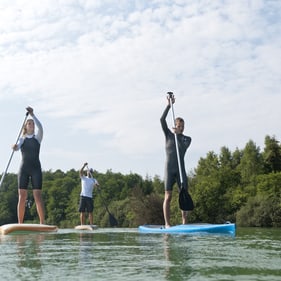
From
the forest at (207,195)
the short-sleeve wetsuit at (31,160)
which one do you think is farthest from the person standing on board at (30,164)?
the forest at (207,195)

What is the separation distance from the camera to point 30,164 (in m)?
9.05

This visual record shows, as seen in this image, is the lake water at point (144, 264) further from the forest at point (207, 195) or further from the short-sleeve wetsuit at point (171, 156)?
the forest at point (207, 195)

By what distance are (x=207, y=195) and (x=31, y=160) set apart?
39219 mm

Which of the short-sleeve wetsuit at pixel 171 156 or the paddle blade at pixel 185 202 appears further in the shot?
the short-sleeve wetsuit at pixel 171 156

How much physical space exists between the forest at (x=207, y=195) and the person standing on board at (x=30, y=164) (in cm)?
1437

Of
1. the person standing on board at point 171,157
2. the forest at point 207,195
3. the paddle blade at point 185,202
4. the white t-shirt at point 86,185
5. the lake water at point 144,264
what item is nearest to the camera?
the lake water at point 144,264

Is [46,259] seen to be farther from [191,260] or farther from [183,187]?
[183,187]

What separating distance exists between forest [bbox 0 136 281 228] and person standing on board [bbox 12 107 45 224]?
14.4 meters

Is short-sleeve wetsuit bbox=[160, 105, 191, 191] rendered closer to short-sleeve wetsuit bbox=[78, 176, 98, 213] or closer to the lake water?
the lake water

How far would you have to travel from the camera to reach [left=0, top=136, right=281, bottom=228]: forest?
39.8 meters

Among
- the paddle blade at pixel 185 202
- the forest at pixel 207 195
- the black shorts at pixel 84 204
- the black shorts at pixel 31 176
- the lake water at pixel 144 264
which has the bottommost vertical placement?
the lake water at pixel 144 264

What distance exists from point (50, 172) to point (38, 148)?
102 meters

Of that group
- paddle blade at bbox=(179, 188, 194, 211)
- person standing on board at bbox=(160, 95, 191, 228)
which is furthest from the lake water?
person standing on board at bbox=(160, 95, 191, 228)

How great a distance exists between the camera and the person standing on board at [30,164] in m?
9.02
